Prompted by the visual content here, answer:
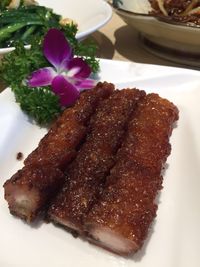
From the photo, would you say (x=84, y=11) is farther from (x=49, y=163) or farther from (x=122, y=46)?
(x=49, y=163)

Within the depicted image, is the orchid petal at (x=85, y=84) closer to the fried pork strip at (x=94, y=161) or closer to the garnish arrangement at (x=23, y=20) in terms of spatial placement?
the fried pork strip at (x=94, y=161)

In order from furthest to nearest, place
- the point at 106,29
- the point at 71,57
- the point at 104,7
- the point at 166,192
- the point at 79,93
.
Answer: the point at 106,29, the point at 104,7, the point at 71,57, the point at 79,93, the point at 166,192

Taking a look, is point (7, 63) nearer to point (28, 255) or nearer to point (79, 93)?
point (79, 93)

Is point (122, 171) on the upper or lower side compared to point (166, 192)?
upper

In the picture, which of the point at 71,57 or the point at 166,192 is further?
the point at 71,57

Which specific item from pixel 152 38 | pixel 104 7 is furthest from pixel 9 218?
pixel 104 7

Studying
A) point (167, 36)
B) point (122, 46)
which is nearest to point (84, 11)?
point (122, 46)

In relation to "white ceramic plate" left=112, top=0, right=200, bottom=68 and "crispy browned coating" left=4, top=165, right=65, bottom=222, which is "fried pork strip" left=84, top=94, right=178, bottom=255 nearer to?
"crispy browned coating" left=4, top=165, right=65, bottom=222
